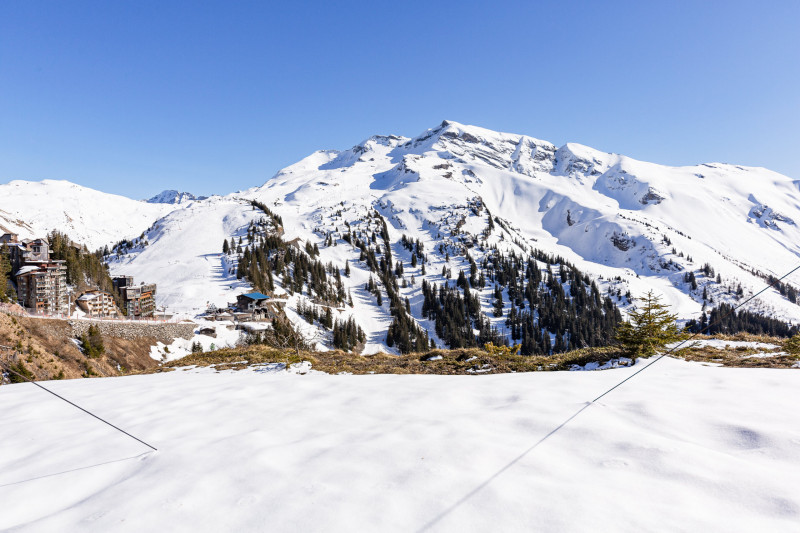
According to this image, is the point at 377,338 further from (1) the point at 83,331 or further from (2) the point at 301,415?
(2) the point at 301,415

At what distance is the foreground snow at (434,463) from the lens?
277 cm

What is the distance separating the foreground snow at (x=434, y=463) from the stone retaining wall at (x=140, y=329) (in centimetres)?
4376

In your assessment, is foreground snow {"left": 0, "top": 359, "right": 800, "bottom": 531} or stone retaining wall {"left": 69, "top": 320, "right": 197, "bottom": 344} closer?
foreground snow {"left": 0, "top": 359, "right": 800, "bottom": 531}

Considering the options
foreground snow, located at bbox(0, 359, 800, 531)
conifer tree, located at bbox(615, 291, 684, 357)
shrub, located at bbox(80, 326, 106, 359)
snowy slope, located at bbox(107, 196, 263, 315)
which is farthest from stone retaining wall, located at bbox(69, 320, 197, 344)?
conifer tree, located at bbox(615, 291, 684, 357)

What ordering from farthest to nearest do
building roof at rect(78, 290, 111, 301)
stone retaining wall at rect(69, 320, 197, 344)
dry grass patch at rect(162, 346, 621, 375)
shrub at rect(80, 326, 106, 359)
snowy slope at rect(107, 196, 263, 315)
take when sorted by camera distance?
snowy slope at rect(107, 196, 263, 315), building roof at rect(78, 290, 111, 301), stone retaining wall at rect(69, 320, 197, 344), shrub at rect(80, 326, 106, 359), dry grass patch at rect(162, 346, 621, 375)

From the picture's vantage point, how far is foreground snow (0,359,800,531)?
109 inches

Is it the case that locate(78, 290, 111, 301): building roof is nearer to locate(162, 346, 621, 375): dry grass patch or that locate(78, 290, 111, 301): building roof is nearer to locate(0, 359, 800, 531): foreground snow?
locate(162, 346, 621, 375): dry grass patch

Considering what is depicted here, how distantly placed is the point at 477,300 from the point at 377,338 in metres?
49.0

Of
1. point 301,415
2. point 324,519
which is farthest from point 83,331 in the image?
point 324,519

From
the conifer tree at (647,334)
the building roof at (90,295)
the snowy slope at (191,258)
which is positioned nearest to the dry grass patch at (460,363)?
the conifer tree at (647,334)

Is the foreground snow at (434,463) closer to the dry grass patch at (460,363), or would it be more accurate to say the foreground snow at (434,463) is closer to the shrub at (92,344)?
the dry grass patch at (460,363)

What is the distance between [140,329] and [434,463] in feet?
189

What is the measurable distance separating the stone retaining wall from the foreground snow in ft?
144

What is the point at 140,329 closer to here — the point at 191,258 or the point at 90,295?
the point at 90,295
